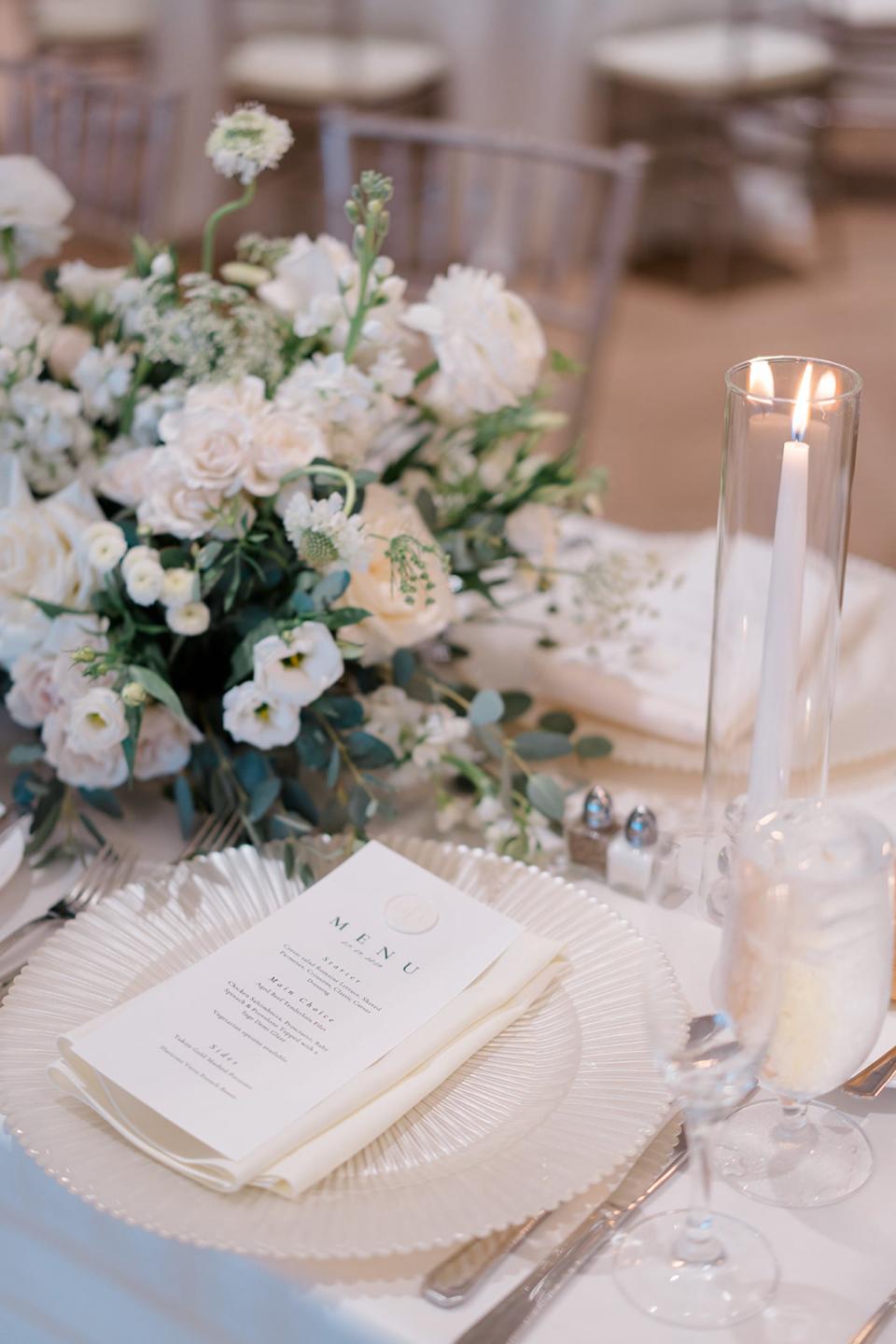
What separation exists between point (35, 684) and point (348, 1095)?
41 cm

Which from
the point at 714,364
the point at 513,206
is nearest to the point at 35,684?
the point at 513,206

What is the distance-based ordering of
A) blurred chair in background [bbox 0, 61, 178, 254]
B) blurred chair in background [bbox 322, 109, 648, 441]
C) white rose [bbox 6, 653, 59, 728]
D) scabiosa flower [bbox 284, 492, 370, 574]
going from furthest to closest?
blurred chair in background [bbox 0, 61, 178, 254], blurred chair in background [bbox 322, 109, 648, 441], white rose [bbox 6, 653, 59, 728], scabiosa flower [bbox 284, 492, 370, 574]

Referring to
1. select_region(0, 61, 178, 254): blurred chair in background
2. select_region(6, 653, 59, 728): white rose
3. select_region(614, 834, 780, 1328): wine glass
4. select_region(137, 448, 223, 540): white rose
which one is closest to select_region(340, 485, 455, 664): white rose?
select_region(137, 448, 223, 540): white rose

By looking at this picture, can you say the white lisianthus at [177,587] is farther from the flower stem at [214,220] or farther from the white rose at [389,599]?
the flower stem at [214,220]

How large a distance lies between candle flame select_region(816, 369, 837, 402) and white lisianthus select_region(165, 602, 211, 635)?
0.41 metres

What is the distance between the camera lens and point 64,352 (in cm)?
113

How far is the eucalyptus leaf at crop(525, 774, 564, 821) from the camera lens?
98 centimetres

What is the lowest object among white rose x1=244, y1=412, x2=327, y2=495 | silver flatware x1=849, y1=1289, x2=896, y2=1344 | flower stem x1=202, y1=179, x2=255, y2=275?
silver flatware x1=849, y1=1289, x2=896, y2=1344

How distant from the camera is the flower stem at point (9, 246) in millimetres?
1133

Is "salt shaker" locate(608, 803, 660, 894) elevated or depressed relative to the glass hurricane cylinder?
depressed

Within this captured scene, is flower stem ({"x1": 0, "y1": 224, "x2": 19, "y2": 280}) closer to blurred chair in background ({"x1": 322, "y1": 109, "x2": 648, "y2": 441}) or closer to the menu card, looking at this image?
the menu card

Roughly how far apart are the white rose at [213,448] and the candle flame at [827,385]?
0.37 metres

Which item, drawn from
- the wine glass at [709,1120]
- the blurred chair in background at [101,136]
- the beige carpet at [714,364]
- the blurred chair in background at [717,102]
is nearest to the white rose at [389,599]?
the wine glass at [709,1120]

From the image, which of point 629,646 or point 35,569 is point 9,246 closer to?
point 35,569
